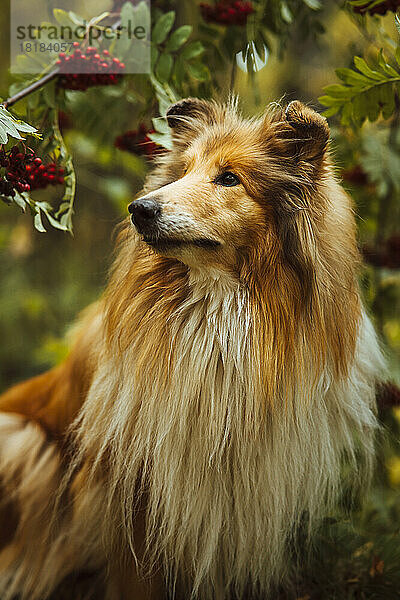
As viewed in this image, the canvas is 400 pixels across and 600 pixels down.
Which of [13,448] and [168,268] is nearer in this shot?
[168,268]

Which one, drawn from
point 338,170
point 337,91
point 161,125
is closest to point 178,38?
point 161,125

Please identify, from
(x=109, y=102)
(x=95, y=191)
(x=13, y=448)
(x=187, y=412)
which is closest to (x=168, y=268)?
(x=187, y=412)

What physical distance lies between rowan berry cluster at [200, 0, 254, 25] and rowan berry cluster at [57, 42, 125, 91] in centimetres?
45

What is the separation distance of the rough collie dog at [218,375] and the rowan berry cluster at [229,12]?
617 mm

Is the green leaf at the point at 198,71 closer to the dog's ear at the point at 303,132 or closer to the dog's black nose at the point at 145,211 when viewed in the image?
the dog's ear at the point at 303,132

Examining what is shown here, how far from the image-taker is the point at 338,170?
179 centimetres

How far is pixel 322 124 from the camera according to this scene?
4.77 ft

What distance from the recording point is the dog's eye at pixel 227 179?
154 cm

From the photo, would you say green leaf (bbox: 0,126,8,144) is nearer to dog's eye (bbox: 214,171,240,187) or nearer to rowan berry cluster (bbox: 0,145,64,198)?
rowan berry cluster (bbox: 0,145,64,198)

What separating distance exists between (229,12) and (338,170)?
83 centimetres

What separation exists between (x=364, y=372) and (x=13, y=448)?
1113mm

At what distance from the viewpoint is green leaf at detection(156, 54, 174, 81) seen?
2080 mm

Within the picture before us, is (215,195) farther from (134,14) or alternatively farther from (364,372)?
(134,14)

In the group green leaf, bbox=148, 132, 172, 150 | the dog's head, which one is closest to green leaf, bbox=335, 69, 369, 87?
the dog's head
